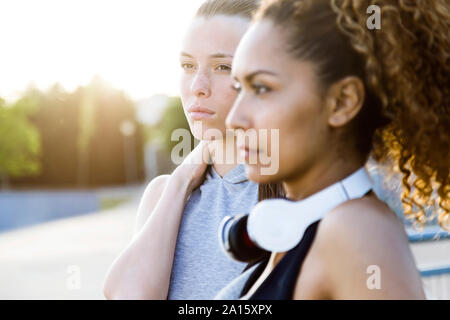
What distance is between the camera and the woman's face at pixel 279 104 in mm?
1099

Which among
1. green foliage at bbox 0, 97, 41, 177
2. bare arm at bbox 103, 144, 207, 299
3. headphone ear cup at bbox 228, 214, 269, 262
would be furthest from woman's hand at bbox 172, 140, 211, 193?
green foliage at bbox 0, 97, 41, 177

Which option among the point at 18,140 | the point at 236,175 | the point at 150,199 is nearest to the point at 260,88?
the point at 236,175

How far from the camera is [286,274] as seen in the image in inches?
43.5

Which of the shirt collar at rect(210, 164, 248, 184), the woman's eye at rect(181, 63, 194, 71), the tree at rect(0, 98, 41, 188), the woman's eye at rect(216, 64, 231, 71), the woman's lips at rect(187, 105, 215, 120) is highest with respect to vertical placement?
the tree at rect(0, 98, 41, 188)

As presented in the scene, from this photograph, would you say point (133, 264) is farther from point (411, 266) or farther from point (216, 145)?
point (411, 266)

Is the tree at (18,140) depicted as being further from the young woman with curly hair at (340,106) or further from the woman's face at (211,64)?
the young woman with curly hair at (340,106)

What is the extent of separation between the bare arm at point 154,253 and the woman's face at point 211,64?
212mm

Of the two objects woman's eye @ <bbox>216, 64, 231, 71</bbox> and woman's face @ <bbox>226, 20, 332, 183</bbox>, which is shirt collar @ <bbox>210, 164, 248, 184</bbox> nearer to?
woman's eye @ <bbox>216, 64, 231, 71</bbox>

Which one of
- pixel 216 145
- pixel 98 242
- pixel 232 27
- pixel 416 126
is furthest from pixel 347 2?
pixel 98 242

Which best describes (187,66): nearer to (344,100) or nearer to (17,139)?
(344,100)

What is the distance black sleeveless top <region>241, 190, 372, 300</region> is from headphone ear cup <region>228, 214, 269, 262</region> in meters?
0.08

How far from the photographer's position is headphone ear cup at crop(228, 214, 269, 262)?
119cm

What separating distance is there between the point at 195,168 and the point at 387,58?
34.0 inches

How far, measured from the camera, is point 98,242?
1298cm
